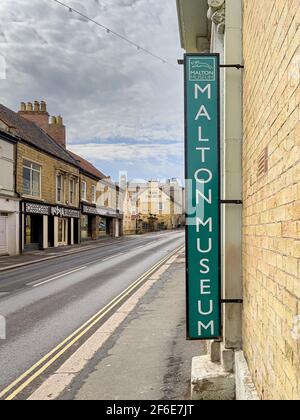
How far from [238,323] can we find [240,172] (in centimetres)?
184

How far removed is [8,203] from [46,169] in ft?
22.9

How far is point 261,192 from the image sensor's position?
319cm

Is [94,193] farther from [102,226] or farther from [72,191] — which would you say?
[72,191]

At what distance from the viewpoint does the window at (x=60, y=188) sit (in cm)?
3262

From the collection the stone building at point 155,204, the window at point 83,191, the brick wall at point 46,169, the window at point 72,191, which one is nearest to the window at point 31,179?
the brick wall at point 46,169

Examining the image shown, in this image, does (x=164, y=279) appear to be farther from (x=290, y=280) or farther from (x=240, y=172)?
(x=290, y=280)

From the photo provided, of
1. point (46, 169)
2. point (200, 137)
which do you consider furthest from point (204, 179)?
point (46, 169)

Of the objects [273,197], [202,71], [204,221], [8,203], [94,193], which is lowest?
[204,221]

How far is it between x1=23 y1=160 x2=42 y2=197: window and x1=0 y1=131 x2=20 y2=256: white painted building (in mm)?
2053

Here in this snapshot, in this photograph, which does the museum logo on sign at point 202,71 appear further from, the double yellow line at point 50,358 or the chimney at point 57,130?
the chimney at point 57,130

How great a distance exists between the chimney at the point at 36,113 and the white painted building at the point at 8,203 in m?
12.6

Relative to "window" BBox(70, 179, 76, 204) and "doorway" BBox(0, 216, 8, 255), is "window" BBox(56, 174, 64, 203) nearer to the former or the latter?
"window" BBox(70, 179, 76, 204)

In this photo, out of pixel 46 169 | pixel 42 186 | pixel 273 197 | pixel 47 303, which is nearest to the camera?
pixel 273 197

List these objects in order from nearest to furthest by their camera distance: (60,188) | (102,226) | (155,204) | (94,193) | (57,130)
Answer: (60,188) → (57,130) → (94,193) → (102,226) → (155,204)
